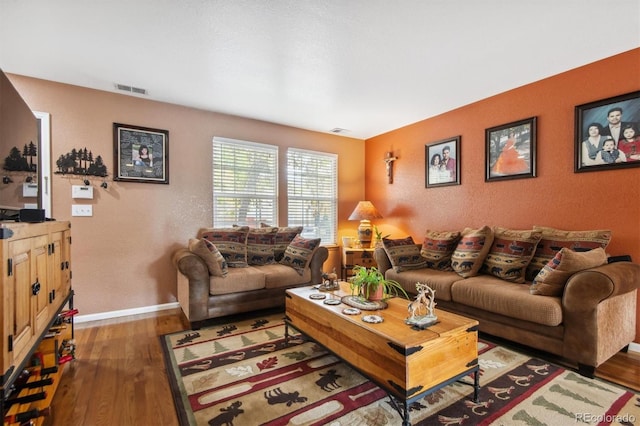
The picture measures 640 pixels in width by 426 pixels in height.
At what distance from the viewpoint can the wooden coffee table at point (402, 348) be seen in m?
1.47

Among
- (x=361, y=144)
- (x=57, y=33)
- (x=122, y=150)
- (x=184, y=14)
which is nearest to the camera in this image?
(x=184, y=14)

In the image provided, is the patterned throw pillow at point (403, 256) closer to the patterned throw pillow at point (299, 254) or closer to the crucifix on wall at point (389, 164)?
the patterned throw pillow at point (299, 254)

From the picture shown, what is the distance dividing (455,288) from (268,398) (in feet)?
6.24

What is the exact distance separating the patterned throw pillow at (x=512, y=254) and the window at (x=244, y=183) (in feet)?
9.33

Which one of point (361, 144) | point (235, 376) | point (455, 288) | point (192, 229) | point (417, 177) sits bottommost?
point (235, 376)

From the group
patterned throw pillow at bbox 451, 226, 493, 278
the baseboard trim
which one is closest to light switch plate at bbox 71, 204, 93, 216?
the baseboard trim

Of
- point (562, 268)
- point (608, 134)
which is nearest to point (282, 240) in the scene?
point (562, 268)

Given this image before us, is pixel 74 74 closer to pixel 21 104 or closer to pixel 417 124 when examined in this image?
pixel 21 104

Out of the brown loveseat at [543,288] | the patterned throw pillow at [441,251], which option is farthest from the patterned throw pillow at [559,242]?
the patterned throw pillow at [441,251]

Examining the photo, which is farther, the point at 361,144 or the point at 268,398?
the point at 361,144

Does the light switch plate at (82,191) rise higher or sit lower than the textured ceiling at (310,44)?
lower

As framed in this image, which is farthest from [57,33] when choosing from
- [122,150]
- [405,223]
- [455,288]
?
[405,223]

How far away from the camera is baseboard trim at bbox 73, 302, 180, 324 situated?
10.3ft

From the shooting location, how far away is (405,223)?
14.9 feet
